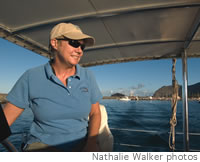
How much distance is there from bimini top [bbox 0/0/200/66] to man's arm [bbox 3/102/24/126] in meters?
0.99

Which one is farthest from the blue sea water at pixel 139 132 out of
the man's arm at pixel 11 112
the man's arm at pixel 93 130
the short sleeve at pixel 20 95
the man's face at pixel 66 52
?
the man's face at pixel 66 52

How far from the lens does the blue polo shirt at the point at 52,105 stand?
1047mm

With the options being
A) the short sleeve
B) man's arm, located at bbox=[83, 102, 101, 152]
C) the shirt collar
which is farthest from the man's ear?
man's arm, located at bbox=[83, 102, 101, 152]

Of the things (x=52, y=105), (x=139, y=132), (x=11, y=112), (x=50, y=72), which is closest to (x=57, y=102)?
(x=52, y=105)

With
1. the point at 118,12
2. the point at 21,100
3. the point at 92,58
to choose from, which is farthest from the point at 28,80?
the point at 92,58

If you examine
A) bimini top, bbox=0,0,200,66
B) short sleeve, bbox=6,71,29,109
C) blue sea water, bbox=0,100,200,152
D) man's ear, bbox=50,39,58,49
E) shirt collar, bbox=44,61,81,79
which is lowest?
blue sea water, bbox=0,100,200,152

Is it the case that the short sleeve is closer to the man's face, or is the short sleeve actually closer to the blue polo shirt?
the blue polo shirt

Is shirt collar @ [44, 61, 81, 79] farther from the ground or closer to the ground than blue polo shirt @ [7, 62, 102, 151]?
farther from the ground

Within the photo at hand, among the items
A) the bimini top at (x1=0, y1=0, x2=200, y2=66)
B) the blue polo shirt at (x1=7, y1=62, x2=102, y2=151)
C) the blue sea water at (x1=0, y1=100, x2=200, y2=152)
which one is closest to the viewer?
the blue polo shirt at (x1=7, y1=62, x2=102, y2=151)

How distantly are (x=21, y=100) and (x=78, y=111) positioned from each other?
45cm

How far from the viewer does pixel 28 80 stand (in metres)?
1.10

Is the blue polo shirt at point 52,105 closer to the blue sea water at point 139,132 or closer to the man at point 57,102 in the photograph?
the man at point 57,102

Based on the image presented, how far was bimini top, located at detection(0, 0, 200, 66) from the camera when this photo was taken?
1388mm

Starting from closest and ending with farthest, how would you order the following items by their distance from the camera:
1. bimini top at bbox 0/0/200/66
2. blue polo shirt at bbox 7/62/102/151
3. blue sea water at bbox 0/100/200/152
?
blue polo shirt at bbox 7/62/102/151
bimini top at bbox 0/0/200/66
blue sea water at bbox 0/100/200/152
